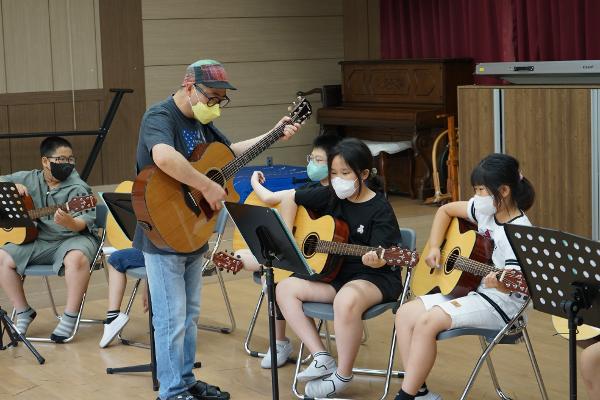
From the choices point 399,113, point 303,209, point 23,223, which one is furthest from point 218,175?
point 399,113

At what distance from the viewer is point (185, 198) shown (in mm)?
4051

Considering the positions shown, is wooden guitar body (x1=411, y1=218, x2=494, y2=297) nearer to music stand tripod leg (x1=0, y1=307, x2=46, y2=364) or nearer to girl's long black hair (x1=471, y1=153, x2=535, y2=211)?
girl's long black hair (x1=471, y1=153, x2=535, y2=211)

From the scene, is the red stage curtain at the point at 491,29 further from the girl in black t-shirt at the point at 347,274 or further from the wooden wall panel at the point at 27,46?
the girl in black t-shirt at the point at 347,274

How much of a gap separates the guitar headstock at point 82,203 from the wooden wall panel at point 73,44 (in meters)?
3.62

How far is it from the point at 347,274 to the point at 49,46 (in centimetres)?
504

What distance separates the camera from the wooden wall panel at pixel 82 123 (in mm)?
8750

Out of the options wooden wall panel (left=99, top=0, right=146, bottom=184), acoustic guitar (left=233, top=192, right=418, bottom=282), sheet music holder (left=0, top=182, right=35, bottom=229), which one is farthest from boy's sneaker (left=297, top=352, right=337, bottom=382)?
wooden wall panel (left=99, top=0, right=146, bottom=184)

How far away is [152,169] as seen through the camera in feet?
13.0

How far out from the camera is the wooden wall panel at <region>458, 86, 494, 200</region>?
22.7ft

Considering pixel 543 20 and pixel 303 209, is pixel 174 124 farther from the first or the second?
pixel 543 20

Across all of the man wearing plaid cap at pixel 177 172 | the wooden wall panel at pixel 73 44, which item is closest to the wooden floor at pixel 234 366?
the man wearing plaid cap at pixel 177 172

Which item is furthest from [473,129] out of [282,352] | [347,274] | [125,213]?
[125,213]

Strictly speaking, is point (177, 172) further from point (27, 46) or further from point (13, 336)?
point (27, 46)

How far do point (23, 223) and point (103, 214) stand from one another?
1.83 ft
